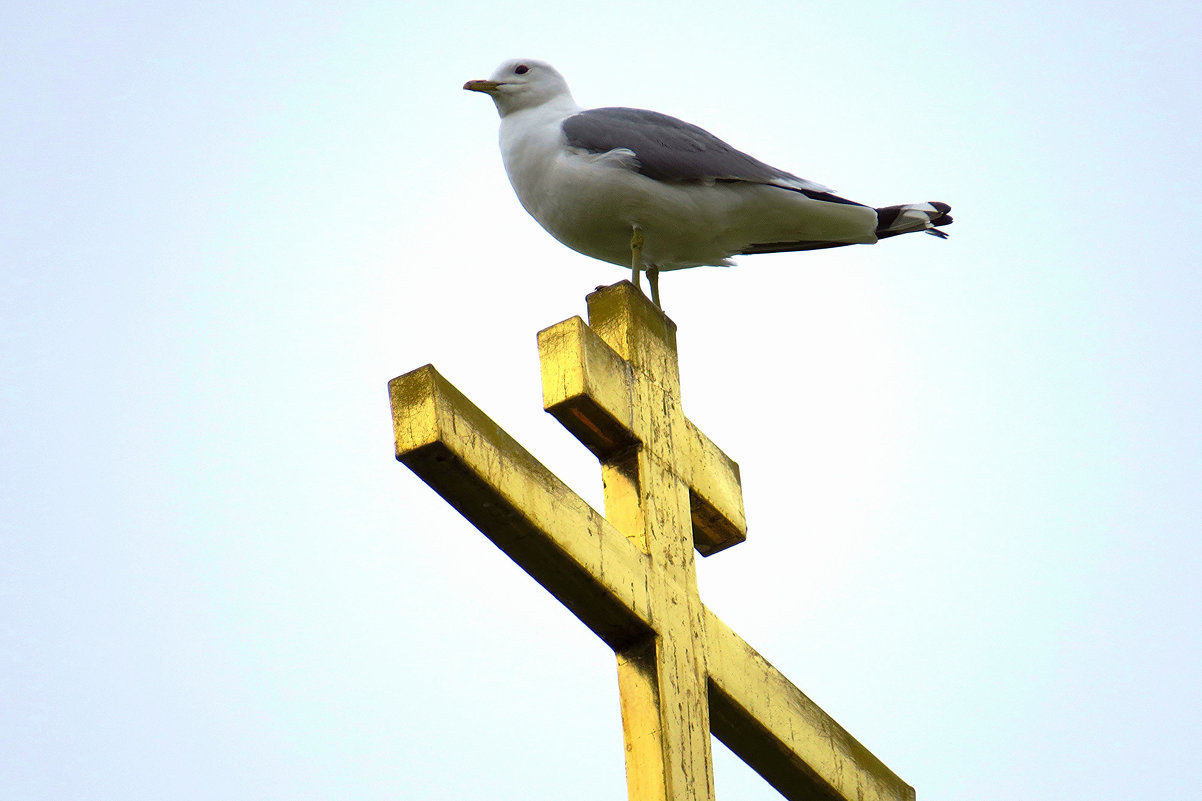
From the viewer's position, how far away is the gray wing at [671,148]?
4180mm

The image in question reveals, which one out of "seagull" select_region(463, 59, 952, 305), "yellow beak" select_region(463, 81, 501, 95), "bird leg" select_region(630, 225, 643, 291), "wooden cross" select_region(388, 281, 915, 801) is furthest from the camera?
"yellow beak" select_region(463, 81, 501, 95)

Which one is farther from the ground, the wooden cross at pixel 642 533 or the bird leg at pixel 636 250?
the bird leg at pixel 636 250

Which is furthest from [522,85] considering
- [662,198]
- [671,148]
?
[662,198]

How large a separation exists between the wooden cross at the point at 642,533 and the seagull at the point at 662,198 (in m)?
0.77

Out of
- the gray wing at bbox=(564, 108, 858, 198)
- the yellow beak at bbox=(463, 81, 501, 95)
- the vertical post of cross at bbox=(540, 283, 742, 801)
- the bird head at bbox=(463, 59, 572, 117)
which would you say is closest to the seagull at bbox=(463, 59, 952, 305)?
the gray wing at bbox=(564, 108, 858, 198)

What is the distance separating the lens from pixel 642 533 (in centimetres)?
290

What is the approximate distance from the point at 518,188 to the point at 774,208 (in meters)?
0.74

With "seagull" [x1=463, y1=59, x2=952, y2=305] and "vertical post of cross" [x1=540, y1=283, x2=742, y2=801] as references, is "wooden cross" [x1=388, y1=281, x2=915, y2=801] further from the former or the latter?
"seagull" [x1=463, y1=59, x2=952, y2=305]

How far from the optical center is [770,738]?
9.95ft

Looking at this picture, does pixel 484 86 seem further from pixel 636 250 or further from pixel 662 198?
pixel 636 250

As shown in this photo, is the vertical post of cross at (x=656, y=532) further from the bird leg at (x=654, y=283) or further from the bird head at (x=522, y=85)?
the bird head at (x=522, y=85)

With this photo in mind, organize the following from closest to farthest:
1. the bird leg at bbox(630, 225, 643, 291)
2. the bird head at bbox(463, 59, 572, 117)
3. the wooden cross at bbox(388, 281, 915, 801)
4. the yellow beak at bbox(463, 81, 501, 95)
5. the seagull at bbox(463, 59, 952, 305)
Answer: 1. the wooden cross at bbox(388, 281, 915, 801)
2. the bird leg at bbox(630, 225, 643, 291)
3. the seagull at bbox(463, 59, 952, 305)
4. the bird head at bbox(463, 59, 572, 117)
5. the yellow beak at bbox(463, 81, 501, 95)

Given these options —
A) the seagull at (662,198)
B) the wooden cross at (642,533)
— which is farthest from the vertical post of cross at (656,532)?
the seagull at (662,198)

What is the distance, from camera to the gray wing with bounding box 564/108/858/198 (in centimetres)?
418
